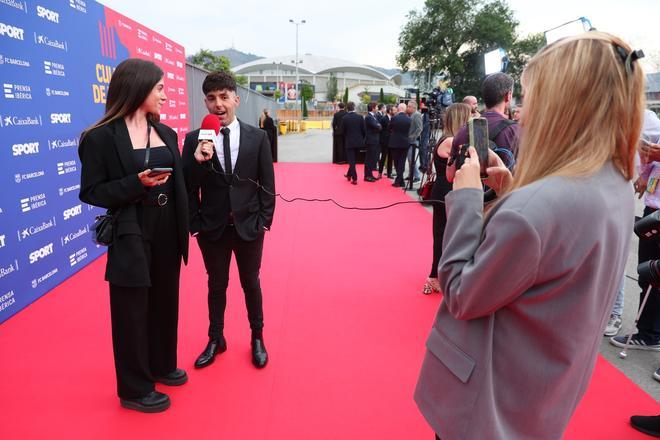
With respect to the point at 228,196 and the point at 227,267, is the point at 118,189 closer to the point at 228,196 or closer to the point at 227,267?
the point at 228,196

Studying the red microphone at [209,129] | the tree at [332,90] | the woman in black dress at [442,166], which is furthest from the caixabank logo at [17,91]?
the tree at [332,90]

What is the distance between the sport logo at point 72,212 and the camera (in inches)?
159

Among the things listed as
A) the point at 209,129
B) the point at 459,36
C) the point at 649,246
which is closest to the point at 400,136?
the point at 649,246

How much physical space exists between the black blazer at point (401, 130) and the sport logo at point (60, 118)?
6096 mm

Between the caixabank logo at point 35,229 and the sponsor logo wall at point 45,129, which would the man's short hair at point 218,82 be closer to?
the sponsor logo wall at point 45,129

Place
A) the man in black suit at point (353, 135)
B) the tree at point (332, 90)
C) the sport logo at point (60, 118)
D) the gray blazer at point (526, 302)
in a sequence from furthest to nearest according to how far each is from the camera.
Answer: the tree at point (332, 90) < the man in black suit at point (353, 135) < the sport logo at point (60, 118) < the gray blazer at point (526, 302)

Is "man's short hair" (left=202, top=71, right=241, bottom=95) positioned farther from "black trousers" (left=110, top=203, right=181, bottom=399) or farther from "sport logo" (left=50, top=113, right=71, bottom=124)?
"sport logo" (left=50, top=113, right=71, bottom=124)

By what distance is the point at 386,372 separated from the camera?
8.85ft

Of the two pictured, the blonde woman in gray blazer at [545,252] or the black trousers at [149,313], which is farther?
the black trousers at [149,313]

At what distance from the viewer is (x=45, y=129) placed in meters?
3.70

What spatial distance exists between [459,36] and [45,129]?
4199 centimetres

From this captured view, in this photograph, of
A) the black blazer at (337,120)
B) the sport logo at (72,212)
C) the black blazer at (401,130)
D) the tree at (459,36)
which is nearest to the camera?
the sport logo at (72,212)

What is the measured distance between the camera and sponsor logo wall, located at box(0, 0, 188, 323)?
3.25 metres

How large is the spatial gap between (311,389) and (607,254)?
6.37 feet
